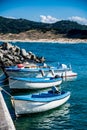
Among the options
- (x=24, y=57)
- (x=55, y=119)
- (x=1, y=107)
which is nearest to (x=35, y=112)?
(x=55, y=119)

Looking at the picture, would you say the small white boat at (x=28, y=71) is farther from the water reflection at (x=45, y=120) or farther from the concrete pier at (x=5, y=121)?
the concrete pier at (x=5, y=121)

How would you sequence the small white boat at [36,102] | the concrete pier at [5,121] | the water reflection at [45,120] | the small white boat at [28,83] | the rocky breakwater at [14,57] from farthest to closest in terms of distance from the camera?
the rocky breakwater at [14,57] → the small white boat at [28,83] → the small white boat at [36,102] → the water reflection at [45,120] → the concrete pier at [5,121]

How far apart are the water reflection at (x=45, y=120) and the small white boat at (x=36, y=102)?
0.35 metres

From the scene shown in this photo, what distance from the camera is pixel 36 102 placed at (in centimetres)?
2562

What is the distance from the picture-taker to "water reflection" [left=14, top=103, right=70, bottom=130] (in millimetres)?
23802

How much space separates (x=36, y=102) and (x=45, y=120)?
1.28 m

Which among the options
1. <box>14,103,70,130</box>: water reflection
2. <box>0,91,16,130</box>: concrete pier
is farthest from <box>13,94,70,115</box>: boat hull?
<box>0,91,16,130</box>: concrete pier

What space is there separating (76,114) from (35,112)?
109 inches

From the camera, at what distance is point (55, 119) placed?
2545 cm

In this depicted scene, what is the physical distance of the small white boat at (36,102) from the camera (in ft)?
81.8

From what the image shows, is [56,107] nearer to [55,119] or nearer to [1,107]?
[55,119]

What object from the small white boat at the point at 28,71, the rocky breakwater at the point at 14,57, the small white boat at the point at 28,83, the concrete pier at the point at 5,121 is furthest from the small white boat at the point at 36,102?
the rocky breakwater at the point at 14,57

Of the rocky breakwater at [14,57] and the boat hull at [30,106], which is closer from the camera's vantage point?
the boat hull at [30,106]

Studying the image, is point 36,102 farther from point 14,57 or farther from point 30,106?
point 14,57
